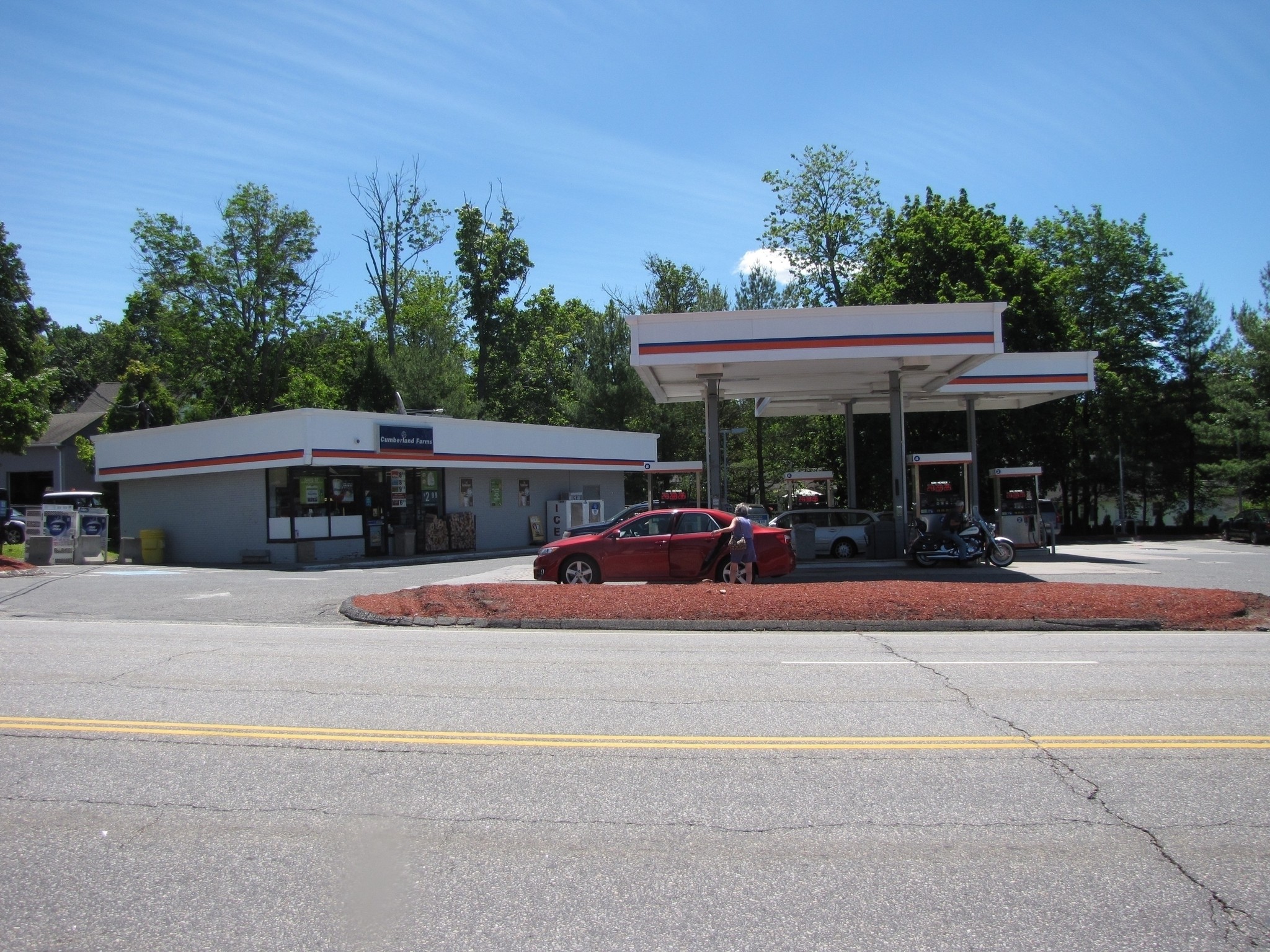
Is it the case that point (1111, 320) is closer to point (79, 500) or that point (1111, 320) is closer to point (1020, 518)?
point (1020, 518)

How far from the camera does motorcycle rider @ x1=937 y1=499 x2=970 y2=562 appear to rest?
71.2ft

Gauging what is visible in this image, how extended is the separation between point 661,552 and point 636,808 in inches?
462

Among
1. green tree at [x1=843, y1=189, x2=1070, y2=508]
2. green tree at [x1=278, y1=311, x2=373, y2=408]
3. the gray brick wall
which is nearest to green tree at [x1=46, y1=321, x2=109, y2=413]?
green tree at [x1=278, y1=311, x2=373, y2=408]

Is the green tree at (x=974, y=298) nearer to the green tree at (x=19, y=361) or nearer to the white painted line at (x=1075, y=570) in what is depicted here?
the white painted line at (x=1075, y=570)

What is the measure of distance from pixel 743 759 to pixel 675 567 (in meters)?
10.8

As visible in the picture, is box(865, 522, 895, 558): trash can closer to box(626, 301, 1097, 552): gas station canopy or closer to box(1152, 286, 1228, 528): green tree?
box(626, 301, 1097, 552): gas station canopy

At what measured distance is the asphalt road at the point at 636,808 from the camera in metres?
4.11

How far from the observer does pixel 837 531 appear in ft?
83.3

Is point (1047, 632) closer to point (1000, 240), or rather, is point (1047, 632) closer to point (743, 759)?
point (743, 759)

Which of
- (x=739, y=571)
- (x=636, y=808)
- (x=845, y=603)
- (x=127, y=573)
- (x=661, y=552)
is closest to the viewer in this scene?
(x=636, y=808)

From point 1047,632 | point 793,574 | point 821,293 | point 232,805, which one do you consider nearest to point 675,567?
point 793,574

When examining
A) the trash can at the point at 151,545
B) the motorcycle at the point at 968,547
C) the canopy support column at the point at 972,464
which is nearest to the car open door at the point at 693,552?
the motorcycle at the point at 968,547

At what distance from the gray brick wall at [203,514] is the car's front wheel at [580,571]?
1271 centimetres

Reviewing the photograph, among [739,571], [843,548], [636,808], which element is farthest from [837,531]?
[636,808]
